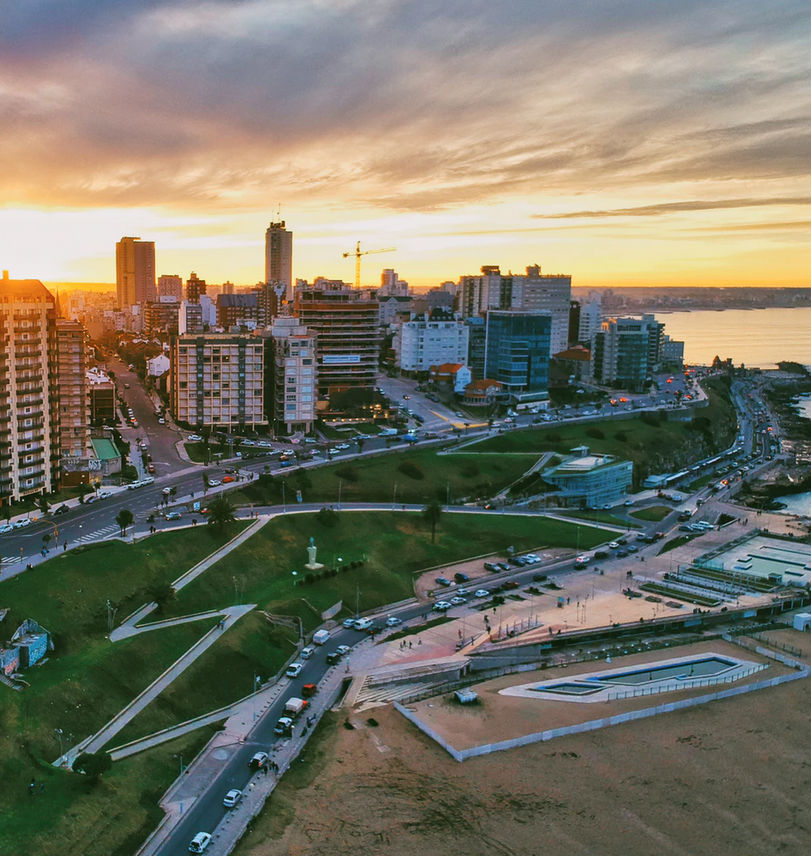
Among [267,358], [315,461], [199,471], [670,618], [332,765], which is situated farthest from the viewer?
[267,358]

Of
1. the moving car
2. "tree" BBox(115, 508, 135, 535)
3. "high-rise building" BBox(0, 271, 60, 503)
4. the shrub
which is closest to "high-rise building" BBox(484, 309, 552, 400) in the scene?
the shrub

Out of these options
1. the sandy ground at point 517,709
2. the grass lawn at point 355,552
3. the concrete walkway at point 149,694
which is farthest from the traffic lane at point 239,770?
the sandy ground at point 517,709

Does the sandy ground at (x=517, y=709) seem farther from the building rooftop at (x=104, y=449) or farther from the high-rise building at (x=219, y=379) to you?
the high-rise building at (x=219, y=379)

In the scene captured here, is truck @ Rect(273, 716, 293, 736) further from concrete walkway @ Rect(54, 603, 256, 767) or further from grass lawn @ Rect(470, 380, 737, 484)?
grass lawn @ Rect(470, 380, 737, 484)

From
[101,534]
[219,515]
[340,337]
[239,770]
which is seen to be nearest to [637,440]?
[340,337]

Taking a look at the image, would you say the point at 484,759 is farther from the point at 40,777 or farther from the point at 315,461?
the point at 315,461

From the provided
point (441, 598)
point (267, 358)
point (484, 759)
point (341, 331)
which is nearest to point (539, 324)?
point (341, 331)

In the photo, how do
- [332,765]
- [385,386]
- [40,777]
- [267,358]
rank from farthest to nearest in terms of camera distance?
[385,386]
[267,358]
[332,765]
[40,777]

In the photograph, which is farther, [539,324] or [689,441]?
[539,324]
